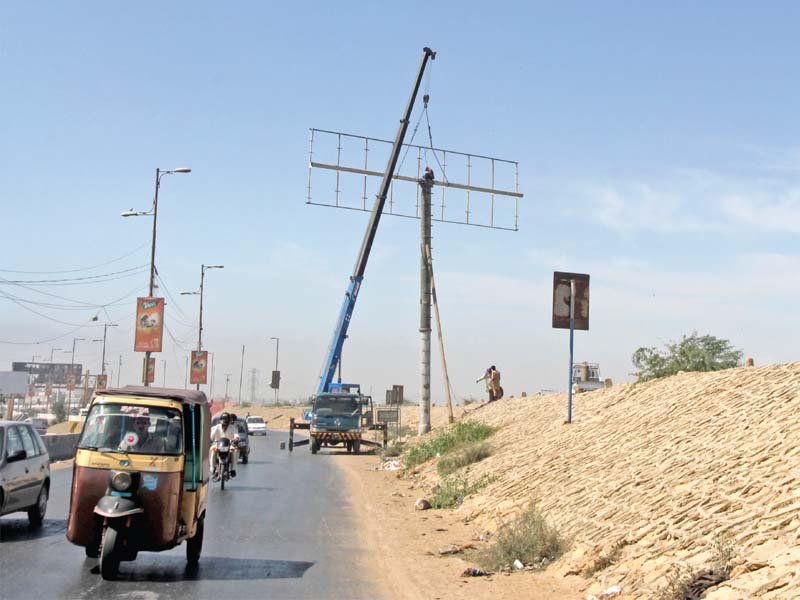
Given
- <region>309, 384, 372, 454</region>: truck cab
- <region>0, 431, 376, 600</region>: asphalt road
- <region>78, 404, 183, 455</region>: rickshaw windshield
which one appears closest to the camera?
<region>0, 431, 376, 600</region>: asphalt road

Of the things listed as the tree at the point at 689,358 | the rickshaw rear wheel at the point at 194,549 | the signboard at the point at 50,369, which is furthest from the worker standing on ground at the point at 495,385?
the signboard at the point at 50,369

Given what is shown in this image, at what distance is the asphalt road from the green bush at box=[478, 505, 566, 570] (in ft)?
5.99

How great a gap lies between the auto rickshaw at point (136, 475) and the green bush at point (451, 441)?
1764 cm

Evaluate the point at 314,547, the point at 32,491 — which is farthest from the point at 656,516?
the point at 32,491

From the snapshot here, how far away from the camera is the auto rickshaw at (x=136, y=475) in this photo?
10.5m

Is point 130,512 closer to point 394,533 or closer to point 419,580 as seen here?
point 419,580

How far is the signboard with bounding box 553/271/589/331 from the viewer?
21.9 metres

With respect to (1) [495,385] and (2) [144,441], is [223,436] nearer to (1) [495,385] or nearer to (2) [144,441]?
(2) [144,441]

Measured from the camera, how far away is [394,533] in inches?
640

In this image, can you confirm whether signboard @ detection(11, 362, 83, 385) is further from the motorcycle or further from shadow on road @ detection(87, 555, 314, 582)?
shadow on road @ detection(87, 555, 314, 582)

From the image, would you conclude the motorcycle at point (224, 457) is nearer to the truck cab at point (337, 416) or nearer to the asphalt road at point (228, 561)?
the asphalt road at point (228, 561)

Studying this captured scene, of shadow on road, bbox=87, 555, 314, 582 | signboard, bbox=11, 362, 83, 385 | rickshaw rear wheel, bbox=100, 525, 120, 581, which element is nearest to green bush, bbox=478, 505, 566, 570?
shadow on road, bbox=87, 555, 314, 582

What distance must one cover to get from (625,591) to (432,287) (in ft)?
102

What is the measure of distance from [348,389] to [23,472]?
3223 centimetres
